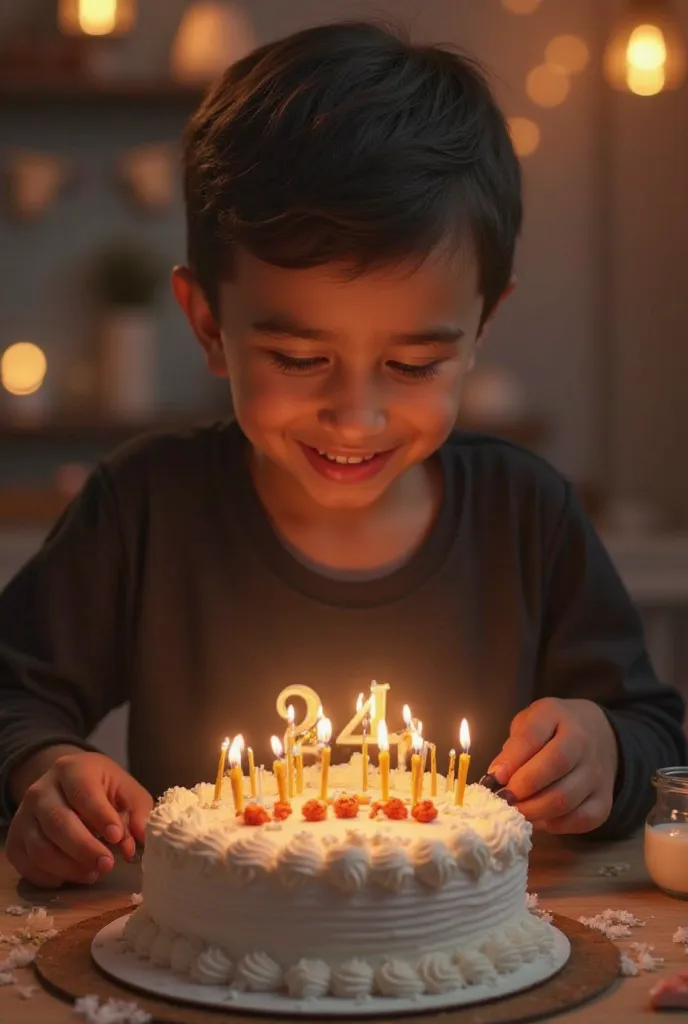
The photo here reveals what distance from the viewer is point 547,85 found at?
13.1 ft

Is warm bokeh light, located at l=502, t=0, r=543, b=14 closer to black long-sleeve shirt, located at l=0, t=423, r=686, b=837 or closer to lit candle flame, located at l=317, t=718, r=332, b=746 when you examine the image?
black long-sleeve shirt, located at l=0, t=423, r=686, b=837

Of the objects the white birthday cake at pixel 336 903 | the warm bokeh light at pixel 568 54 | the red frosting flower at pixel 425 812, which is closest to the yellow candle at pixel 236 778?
the white birthday cake at pixel 336 903

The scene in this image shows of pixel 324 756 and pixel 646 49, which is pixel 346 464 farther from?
pixel 646 49

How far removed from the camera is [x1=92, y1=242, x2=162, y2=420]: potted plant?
3834mm

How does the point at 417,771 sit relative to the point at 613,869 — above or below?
above

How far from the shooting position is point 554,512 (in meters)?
1.74

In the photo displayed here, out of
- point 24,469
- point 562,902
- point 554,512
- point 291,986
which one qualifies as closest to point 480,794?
point 562,902

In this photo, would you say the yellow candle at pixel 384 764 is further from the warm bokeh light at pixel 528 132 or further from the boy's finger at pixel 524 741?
the warm bokeh light at pixel 528 132

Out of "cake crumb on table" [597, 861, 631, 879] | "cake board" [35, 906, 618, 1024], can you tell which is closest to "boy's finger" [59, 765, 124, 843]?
"cake board" [35, 906, 618, 1024]

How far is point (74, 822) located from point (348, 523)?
0.53 metres

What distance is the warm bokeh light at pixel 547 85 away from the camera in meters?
3.97

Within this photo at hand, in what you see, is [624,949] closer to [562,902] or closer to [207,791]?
[562,902]

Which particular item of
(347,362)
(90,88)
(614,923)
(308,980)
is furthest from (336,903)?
Answer: (90,88)

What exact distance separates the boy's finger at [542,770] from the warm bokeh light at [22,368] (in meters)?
2.78
